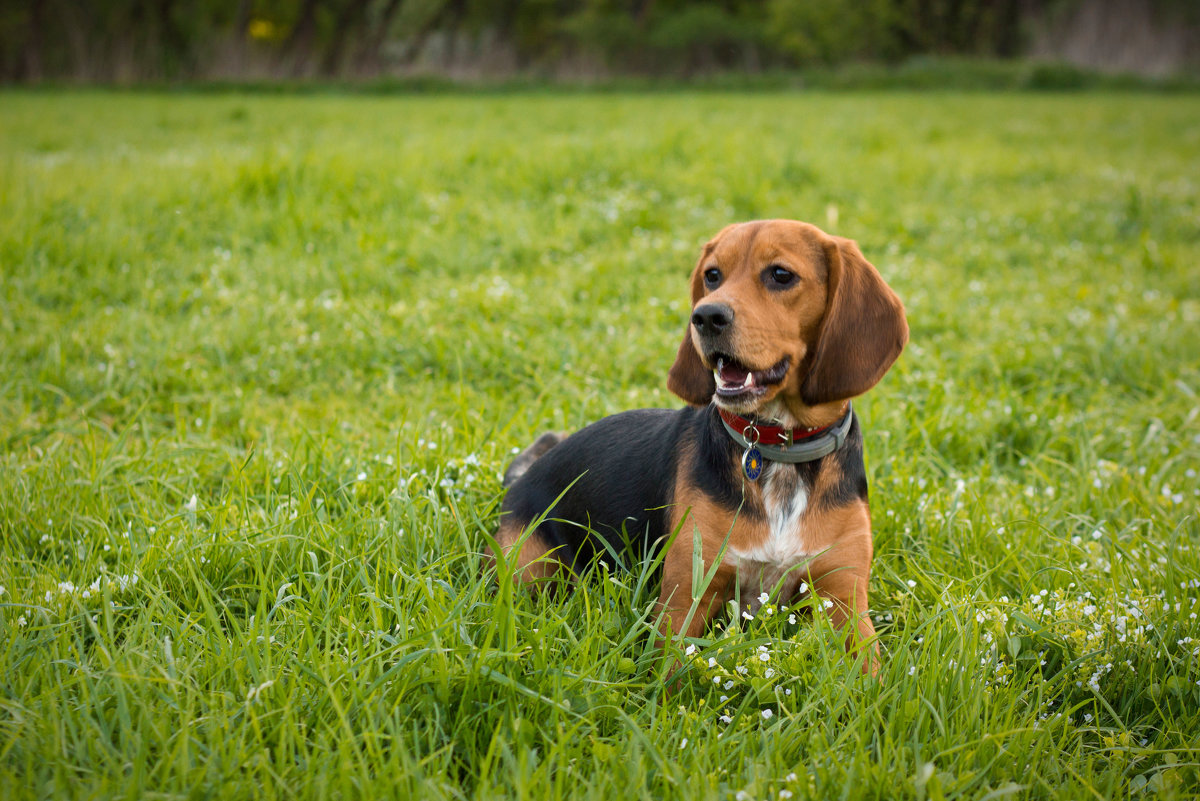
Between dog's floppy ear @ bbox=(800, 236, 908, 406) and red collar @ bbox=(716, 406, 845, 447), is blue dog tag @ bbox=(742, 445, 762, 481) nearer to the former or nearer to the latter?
red collar @ bbox=(716, 406, 845, 447)

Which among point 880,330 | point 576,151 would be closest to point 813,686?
point 880,330

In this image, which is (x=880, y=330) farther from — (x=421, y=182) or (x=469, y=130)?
(x=469, y=130)

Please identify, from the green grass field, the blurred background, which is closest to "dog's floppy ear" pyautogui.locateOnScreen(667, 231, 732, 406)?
the green grass field

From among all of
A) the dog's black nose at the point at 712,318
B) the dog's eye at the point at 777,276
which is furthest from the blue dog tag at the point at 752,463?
the dog's eye at the point at 777,276

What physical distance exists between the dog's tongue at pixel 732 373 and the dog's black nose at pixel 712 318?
14 cm

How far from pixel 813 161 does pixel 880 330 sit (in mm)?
8310

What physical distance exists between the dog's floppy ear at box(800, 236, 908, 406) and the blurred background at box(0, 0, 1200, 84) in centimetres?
3450

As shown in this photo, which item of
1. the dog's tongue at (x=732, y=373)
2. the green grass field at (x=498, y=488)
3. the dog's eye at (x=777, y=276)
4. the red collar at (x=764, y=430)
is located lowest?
the green grass field at (x=498, y=488)

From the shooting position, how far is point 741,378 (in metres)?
2.61

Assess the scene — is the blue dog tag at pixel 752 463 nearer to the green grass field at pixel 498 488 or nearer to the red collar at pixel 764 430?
the red collar at pixel 764 430

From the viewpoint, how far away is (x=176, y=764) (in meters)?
1.92

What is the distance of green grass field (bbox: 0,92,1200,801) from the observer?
82.2 inches

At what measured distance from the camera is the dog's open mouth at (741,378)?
8.39ft

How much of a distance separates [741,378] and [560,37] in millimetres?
39429
